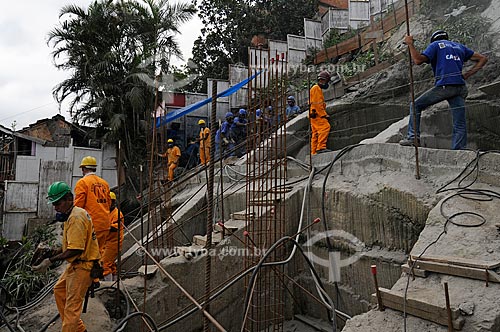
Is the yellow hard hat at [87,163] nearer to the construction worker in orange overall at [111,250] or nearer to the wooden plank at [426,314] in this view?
the construction worker in orange overall at [111,250]

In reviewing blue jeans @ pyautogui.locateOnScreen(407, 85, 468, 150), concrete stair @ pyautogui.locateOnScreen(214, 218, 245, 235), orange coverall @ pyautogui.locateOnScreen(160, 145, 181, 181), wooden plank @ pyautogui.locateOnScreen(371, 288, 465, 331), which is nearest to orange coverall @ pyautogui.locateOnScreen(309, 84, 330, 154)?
concrete stair @ pyautogui.locateOnScreen(214, 218, 245, 235)

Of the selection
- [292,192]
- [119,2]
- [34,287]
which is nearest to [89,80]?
[119,2]

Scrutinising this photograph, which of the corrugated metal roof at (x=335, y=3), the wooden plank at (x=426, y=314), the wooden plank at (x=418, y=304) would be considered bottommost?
the wooden plank at (x=426, y=314)

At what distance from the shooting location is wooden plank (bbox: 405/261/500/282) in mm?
2547

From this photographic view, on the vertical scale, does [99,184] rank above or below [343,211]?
above

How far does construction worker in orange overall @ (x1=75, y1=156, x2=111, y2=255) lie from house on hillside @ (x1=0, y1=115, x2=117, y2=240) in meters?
7.23

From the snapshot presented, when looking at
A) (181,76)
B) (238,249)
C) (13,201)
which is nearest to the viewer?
(238,249)

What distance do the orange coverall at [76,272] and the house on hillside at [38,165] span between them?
28.0ft

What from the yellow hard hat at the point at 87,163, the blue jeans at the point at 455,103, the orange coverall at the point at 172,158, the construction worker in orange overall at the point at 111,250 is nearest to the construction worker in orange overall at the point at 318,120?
the blue jeans at the point at 455,103

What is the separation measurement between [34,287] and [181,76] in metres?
16.2

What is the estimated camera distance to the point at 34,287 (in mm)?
5613

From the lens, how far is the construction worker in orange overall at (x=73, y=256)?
3734 millimetres

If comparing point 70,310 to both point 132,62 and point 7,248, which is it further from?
point 132,62

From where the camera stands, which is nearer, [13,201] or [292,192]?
[292,192]
